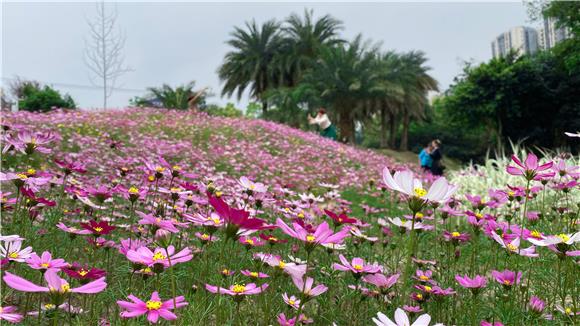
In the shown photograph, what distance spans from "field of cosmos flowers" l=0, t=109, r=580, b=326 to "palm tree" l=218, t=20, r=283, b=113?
19724 mm

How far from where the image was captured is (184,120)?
498 inches

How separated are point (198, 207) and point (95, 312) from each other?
63.5 inches

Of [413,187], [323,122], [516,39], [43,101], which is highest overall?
[516,39]

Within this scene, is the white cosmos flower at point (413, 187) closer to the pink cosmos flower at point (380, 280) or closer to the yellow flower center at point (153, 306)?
the pink cosmos flower at point (380, 280)

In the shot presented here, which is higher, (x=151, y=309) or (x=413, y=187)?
(x=413, y=187)

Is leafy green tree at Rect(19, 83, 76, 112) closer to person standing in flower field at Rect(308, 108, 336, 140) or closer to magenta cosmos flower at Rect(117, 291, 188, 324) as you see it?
person standing in flower field at Rect(308, 108, 336, 140)

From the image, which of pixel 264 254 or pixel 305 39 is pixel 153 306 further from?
pixel 305 39

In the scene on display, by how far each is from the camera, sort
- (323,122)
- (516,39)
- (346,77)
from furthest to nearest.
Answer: (516,39)
(346,77)
(323,122)

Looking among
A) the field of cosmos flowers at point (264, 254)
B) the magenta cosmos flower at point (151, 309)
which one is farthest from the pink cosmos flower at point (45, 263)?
the magenta cosmos flower at point (151, 309)

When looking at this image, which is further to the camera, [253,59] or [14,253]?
[253,59]

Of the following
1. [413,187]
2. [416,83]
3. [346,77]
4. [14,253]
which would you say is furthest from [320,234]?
[416,83]

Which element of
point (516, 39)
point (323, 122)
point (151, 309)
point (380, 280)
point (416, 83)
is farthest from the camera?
point (516, 39)

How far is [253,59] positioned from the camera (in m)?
26.0

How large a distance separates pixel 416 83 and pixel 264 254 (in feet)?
83.8
